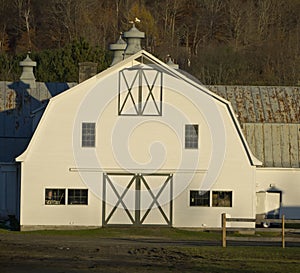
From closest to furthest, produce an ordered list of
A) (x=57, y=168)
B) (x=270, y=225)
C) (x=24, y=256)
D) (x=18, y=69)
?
1. (x=24, y=256)
2. (x=57, y=168)
3. (x=270, y=225)
4. (x=18, y=69)

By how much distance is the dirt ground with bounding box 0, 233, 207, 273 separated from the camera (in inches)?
1115

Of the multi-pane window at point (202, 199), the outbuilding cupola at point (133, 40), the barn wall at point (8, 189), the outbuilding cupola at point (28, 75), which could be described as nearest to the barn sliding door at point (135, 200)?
the multi-pane window at point (202, 199)

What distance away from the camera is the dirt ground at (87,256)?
92.9 ft

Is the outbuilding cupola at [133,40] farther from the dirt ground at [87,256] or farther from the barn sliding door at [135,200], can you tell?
the dirt ground at [87,256]

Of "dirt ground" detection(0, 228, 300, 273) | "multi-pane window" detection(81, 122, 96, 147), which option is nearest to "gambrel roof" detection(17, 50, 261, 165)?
"multi-pane window" detection(81, 122, 96, 147)

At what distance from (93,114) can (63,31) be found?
60485mm

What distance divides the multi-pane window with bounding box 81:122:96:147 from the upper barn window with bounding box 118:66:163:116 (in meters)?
1.29

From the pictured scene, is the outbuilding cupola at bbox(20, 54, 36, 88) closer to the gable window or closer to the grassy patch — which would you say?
the grassy patch

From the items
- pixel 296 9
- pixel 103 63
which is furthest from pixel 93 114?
pixel 296 9

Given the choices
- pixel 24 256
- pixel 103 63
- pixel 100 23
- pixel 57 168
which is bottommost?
pixel 24 256

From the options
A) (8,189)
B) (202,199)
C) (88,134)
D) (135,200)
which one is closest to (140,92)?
(88,134)

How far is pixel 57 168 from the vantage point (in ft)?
148

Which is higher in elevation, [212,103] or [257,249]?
[212,103]

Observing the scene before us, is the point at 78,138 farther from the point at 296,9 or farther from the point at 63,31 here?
the point at 296,9
